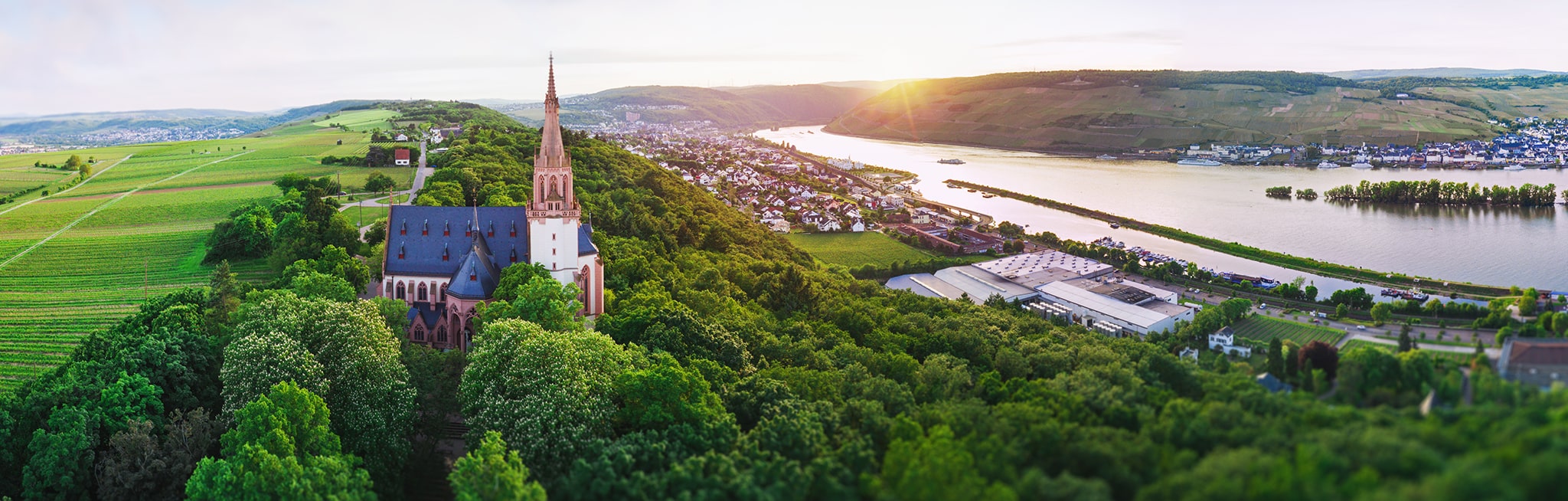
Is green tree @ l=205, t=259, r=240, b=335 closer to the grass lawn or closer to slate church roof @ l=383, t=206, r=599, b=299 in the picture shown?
slate church roof @ l=383, t=206, r=599, b=299

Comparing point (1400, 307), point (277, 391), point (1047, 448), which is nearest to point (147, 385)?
point (277, 391)

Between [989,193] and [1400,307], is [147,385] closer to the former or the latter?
[1400,307]

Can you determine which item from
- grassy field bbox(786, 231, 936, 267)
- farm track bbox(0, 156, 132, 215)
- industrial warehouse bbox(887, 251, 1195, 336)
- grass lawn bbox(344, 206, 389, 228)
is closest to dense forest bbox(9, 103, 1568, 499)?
industrial warehouse bbox(887, 251, 1195, 336)

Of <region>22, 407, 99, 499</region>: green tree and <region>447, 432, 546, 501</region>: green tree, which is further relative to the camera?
<region>22, 407, 99, 499</region>: green tree

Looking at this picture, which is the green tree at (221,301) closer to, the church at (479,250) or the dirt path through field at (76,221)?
the church at (479,250)

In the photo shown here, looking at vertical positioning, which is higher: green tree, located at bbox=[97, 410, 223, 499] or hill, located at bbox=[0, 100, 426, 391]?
hill, located at bbox=[0, 100, 426, 391]

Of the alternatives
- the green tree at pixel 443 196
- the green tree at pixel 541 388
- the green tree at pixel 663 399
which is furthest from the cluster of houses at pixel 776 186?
the green tree at pixel 663 399

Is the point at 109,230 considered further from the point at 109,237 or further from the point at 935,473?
the point at 935,473
